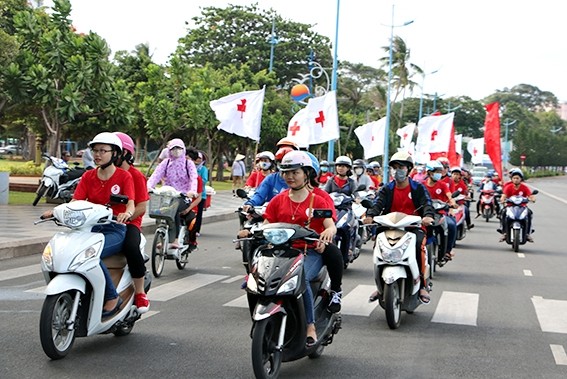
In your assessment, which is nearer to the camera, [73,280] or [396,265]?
[73,280]

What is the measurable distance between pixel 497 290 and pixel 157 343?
5984 millimetres

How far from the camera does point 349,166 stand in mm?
13352

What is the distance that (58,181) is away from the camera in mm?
22312

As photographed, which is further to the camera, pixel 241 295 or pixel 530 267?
pixel 530 267

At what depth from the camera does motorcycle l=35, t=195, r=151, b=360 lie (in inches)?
257

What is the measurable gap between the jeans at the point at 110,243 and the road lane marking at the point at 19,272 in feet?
14.2

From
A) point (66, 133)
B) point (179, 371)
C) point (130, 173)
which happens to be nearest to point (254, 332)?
point (179, 371)

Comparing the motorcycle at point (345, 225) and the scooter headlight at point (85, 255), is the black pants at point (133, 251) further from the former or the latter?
the motorcycle at point (345, 225)

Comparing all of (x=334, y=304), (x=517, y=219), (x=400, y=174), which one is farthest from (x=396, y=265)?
(x=517, y=219)

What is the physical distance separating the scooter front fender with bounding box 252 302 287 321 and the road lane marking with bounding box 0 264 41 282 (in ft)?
19.4

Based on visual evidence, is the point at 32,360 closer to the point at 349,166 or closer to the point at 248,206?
the point at 248,206

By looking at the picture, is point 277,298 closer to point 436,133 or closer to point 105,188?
point 105,188

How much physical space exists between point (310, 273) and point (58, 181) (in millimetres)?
16624

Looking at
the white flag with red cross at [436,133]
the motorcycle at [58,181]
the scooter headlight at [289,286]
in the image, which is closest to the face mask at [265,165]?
the scooter headlight at [289,286]
